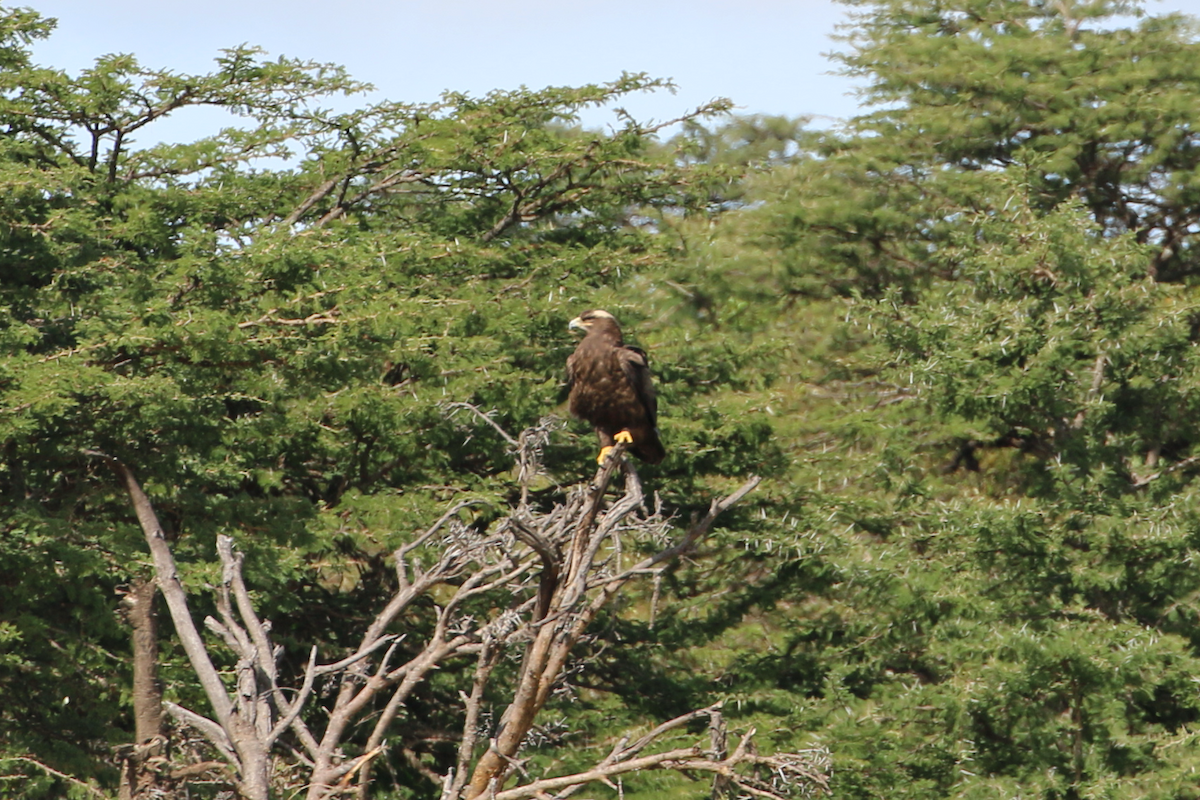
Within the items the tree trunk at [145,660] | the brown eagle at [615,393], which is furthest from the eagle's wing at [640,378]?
the tree trunk at [145,660]

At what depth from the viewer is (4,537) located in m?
10.7

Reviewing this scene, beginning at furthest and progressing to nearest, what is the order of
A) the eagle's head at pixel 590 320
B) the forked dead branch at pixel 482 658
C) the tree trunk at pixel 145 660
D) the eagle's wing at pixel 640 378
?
the tree trunk at pixel 145 660
the eagle's head at pixel 590 320
the eagle's wing at pixel 640 378
the forked dead branch at pixel 482 658

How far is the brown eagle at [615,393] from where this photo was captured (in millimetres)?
8742

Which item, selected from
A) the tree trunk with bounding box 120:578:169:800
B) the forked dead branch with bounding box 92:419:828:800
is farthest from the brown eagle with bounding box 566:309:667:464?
the tree trunk with bounding box 120:578:169:800

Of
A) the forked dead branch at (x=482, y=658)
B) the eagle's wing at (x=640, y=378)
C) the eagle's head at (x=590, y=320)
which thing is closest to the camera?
the forked dead branch at (x=482, y=658)

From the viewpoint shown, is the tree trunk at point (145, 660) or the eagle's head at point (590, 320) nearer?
the eagle's head at point (590, 320)

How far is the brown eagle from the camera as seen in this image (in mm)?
8742

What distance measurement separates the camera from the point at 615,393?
877cm

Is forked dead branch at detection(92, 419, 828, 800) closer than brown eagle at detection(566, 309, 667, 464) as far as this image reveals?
Yes

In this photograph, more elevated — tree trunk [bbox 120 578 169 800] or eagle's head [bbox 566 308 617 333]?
eagle's head [bbox 566 308 617 333]

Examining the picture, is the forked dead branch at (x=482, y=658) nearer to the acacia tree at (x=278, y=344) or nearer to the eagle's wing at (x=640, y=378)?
the eagle's wing at (x=640, y=378)

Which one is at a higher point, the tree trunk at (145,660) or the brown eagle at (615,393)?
the brown eagle at (615,393)

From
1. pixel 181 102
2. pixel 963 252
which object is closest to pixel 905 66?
pixel 963 252

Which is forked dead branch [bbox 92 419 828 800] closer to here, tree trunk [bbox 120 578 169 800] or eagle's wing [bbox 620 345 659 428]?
eagle's wing [bbox 620 345 659 428]
